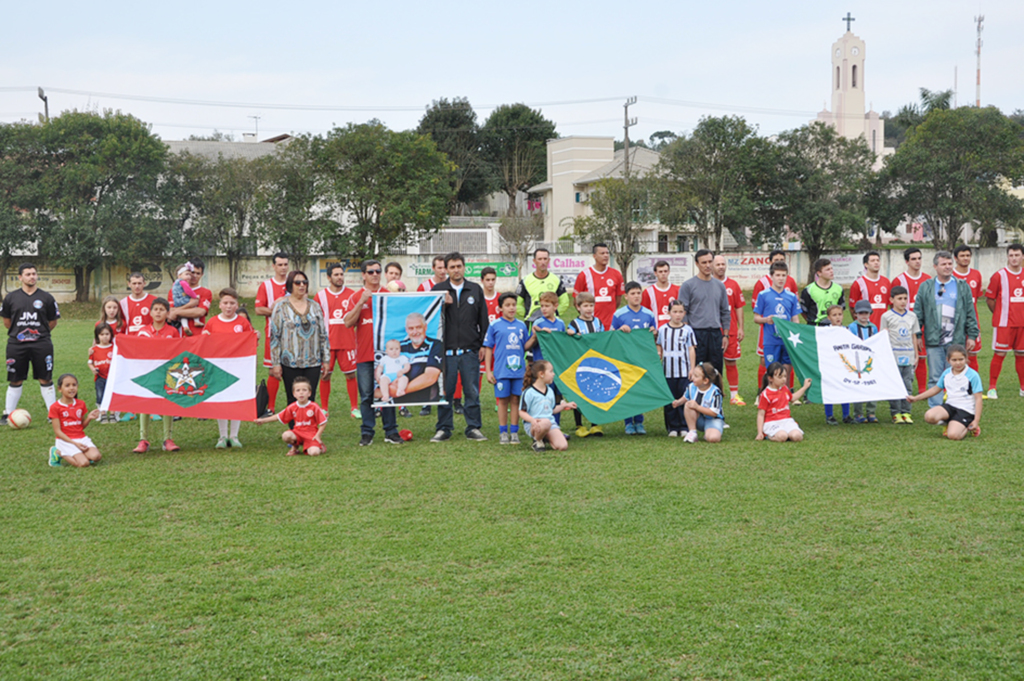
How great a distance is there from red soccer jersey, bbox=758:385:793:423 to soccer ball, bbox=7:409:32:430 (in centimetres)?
820

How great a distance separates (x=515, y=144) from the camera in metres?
60.2

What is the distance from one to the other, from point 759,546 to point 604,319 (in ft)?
18.2

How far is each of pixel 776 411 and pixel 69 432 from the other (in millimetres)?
6747

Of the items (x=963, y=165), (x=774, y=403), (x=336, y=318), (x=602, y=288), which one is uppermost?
(x=963, y=165)

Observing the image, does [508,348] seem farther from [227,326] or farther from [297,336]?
[227,326]

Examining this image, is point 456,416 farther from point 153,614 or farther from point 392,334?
point 153,614

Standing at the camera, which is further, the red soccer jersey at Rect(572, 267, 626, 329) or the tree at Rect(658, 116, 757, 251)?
the tree at Rect(658, 116, 757, 251)

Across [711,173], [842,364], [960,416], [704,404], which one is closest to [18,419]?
[704,404]

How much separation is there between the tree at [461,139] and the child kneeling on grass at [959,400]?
5132 centimetres

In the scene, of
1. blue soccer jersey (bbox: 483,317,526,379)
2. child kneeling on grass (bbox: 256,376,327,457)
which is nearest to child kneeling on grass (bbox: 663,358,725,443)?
blue soccer jersey (bbox: 483,317,526,379)

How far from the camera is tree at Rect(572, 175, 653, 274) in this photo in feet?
126

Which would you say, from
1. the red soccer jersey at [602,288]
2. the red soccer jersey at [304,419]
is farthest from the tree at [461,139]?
the red soccer jersey at [304,419]

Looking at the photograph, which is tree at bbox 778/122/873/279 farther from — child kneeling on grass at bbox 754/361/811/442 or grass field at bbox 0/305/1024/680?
grass field at bbox 0/305/1024/680

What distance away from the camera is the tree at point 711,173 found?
38938 mm
